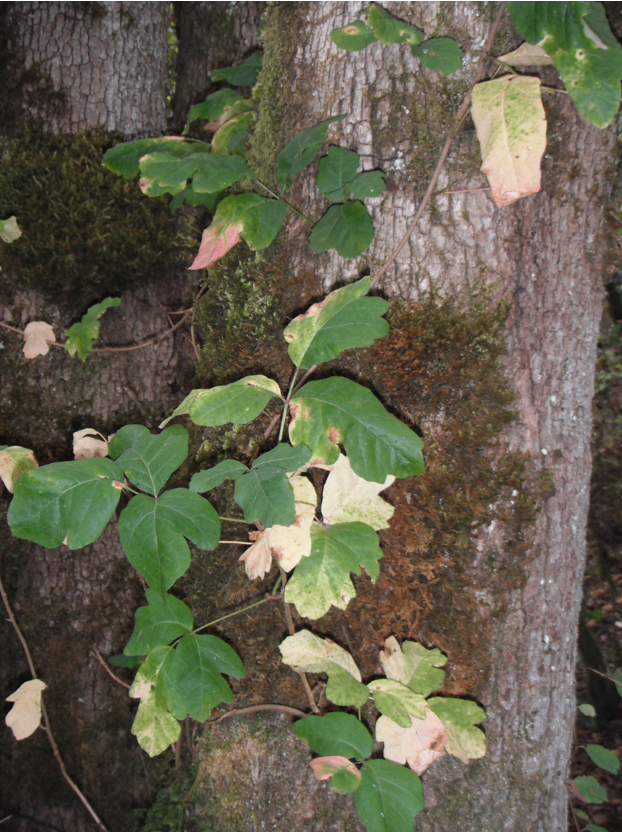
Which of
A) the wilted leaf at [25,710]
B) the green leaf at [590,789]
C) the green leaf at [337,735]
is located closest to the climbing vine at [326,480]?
the green leaf at [337,735]

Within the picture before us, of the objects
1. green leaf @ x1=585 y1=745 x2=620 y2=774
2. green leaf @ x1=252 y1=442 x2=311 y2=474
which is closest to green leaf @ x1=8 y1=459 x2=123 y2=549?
green leaf @ x1=252 y1=442 x2=311 y2=474

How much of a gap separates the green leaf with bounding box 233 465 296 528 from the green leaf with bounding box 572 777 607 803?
9.62 feet

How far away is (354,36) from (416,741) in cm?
144

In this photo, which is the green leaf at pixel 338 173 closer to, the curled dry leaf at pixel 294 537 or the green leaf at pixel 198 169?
the green leaf at pixel 198 169

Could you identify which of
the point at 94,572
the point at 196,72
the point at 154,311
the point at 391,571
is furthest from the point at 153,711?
the point at 196,72

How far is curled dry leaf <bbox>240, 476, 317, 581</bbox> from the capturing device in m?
0.96

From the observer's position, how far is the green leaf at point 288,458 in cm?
89

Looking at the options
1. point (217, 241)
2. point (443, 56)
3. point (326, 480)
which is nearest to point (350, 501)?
point (326, 480)

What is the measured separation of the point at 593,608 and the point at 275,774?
3962mm

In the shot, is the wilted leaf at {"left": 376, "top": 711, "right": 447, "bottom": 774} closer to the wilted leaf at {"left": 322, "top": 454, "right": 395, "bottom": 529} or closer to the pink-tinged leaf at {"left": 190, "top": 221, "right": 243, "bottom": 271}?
the wilted leaf at {"left": 322, "top": 454, "right": 395, "bottom": 529}

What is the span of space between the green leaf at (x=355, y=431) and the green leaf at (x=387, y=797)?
597 millimetres

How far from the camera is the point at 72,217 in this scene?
1.71m

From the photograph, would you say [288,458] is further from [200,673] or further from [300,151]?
[300,151]

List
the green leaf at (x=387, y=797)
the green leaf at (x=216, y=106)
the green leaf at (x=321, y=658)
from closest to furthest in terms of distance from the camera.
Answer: the green leaf at (x=387, y=797) < the green leaf at (x=321, y=658) < the green leaf at (x=216, y=106)
